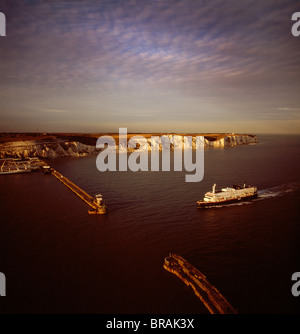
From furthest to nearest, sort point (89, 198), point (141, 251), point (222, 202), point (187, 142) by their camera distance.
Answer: point (187, 142) → point (89, 198) → point (222, 202) → point (141, 251)

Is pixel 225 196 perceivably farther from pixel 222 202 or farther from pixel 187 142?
pixel 187 142

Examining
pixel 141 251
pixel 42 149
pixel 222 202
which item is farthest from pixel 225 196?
pixel 42 149

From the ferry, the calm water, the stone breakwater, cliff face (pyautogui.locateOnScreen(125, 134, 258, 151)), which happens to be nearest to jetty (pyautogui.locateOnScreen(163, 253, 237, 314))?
the calm water

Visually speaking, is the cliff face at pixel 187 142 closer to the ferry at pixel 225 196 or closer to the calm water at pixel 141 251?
the calm water at pixel 141 251

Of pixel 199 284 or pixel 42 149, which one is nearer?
pixel 199 284

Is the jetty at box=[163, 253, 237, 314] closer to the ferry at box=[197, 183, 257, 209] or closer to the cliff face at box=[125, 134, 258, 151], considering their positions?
the ferry at box=[197, 183, 257, 209]
